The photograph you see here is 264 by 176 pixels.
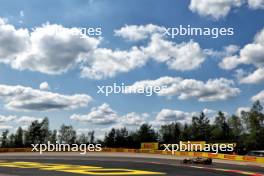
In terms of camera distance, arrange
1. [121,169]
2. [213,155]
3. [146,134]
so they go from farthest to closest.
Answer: [146,134] < [213,155] < [121,169]

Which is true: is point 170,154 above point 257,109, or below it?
below

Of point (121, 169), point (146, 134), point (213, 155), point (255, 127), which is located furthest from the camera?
point (146, 134)

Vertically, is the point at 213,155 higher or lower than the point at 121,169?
lower

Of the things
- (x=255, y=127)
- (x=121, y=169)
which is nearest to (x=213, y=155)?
(x=121, y=169)

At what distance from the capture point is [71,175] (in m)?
27.3

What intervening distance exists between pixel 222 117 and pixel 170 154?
106 m

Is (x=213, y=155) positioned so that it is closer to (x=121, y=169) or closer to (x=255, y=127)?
(x=121, y=169)

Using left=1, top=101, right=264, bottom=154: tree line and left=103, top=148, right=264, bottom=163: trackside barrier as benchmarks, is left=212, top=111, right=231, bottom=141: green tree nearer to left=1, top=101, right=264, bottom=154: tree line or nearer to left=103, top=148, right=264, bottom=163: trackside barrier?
left=1, top=101, right=264, bottom=154: tree line

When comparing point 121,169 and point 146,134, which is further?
point 146,134

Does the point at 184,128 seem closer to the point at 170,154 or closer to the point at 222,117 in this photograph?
the point at 222,117

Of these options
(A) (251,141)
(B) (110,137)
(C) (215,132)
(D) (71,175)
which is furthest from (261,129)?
(D) (71,175)

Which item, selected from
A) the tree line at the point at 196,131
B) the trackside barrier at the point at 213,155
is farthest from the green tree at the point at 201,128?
the trackside barrier at the point at 213,155

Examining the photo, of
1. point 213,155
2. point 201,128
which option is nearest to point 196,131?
point 201,128

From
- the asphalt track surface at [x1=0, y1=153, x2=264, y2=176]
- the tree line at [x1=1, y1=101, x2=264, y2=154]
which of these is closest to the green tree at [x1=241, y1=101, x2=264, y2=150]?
the tree line at [x1=1, y1=101, x2=264, y2=154]
